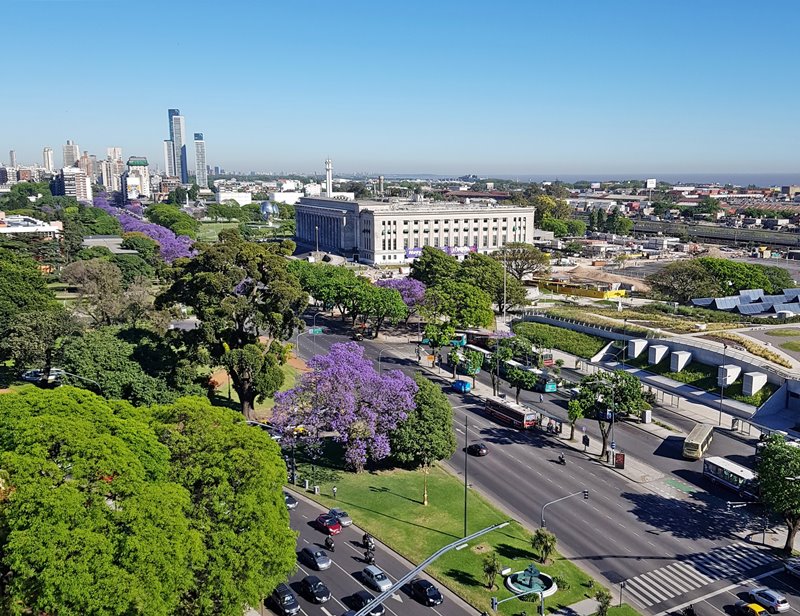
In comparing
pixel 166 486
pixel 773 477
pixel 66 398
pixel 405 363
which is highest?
pixel 66 398

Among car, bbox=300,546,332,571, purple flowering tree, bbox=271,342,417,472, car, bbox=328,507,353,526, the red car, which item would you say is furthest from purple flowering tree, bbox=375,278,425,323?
car, bbox=300,546,332,571

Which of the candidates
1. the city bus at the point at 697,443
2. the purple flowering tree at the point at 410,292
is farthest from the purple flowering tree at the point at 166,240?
the city bus at the point at 697,443

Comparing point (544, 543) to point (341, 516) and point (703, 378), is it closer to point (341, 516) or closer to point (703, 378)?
point (341, 516)

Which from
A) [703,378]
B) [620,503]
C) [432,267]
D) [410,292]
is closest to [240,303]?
[620,503]

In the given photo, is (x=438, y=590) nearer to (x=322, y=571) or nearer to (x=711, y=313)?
(x=322, y=571)

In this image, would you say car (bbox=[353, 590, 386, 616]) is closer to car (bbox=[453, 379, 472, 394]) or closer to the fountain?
the fountain

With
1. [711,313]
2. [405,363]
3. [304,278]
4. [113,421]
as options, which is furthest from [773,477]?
[304,278]
